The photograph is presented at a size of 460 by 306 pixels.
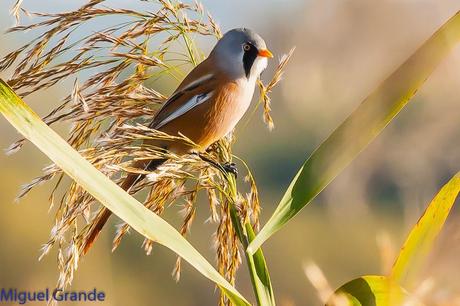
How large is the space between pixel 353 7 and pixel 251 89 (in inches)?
51.0

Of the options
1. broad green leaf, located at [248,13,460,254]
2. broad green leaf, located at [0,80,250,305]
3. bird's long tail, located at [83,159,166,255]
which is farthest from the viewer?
bird's long tail, located at [83,159,166,255]

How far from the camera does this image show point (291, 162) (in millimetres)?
3217

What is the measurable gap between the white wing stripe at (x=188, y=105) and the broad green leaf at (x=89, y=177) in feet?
1.61

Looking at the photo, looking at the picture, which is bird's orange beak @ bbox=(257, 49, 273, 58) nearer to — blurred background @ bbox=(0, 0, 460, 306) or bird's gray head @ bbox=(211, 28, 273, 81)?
bird's gray head @ bbox=(211, 28, 273, 81)

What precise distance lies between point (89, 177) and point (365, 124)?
407 millimetres

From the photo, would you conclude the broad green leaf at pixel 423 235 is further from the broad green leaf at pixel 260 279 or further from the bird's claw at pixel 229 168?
the bird's claw at pixel 229 168

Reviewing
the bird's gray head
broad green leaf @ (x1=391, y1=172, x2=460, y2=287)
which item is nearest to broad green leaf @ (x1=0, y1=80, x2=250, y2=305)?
broad green leaf @ (x1=391, y1=172, x2=460, y2=287)

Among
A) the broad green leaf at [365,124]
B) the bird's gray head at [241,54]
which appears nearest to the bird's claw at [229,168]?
the broad green leaf at [365,124]

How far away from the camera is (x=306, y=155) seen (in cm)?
315

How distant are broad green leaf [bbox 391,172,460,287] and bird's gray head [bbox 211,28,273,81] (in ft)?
1.92

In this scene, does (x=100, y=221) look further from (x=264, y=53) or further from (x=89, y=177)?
(x=264, y=53)

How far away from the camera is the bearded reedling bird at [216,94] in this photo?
59.2 inches

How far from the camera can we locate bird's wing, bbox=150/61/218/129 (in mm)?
1479

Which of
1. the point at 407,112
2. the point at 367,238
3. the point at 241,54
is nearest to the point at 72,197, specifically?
the point at 241,54
